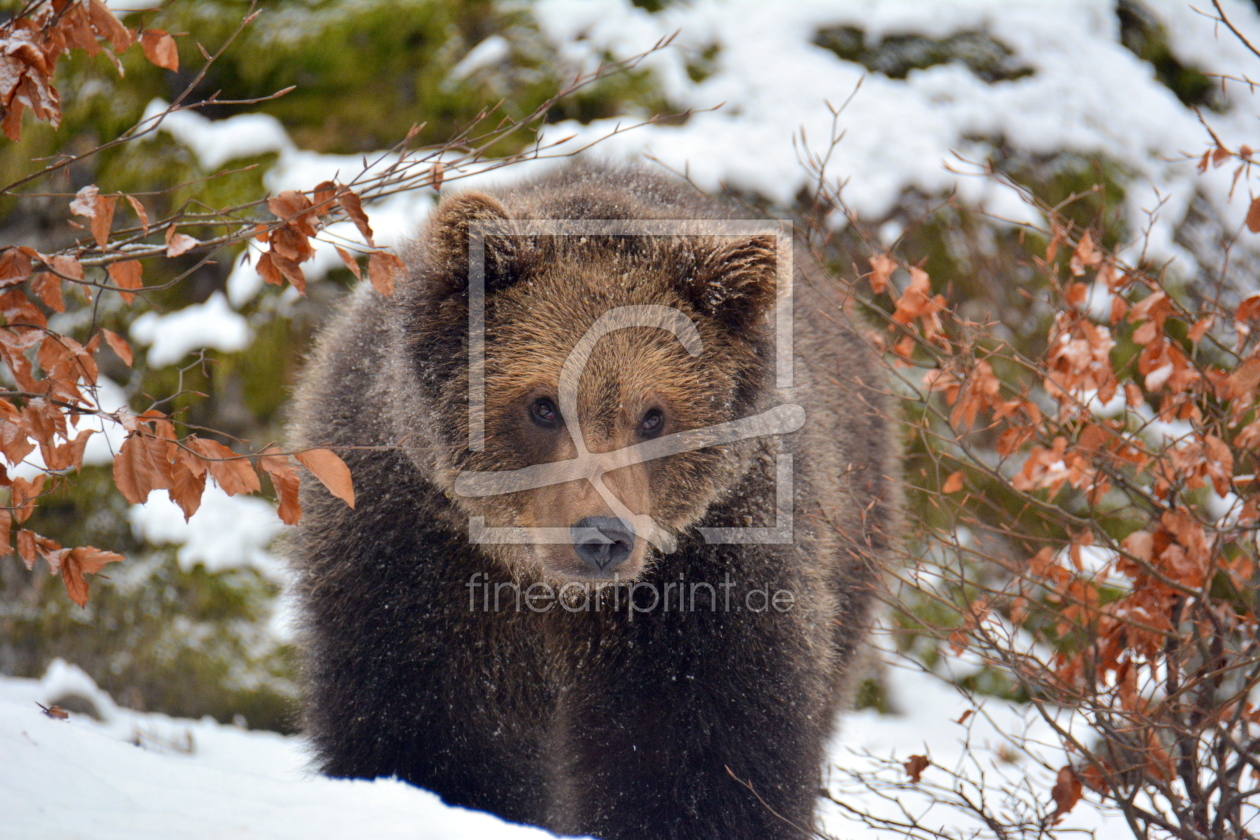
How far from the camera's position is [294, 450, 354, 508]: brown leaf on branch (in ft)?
8.47

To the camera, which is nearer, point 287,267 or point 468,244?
point 287,267

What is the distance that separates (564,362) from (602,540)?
29.0 inches

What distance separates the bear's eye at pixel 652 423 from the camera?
376cm

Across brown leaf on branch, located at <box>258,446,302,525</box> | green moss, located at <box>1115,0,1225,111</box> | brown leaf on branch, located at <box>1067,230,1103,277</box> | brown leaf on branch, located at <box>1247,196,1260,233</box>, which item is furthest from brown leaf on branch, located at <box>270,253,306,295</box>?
green moss, located at <box>1115,0,1225,111</box>

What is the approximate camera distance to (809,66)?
8.20 meters

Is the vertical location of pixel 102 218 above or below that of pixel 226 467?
above

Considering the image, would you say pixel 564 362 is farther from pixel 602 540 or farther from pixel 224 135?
pixel 224 135

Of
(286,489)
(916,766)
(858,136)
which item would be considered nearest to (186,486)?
(286,489)

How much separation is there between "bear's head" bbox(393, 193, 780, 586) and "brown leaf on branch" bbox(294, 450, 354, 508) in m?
1.06

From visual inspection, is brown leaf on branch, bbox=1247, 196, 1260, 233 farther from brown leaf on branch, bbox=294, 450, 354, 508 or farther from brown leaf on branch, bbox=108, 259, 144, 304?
brown leaf on branch, bbox=108, 259, 144, 304

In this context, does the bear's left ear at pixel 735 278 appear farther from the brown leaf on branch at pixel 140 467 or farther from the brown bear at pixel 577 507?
the brown leaf on branch at pixel 140 467

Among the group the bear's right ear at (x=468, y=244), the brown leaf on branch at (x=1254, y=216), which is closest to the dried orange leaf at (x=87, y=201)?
the bear's right ear at (x=468, y=244)

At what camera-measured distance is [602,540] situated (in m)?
3.26

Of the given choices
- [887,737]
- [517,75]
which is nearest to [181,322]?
[517,75]
